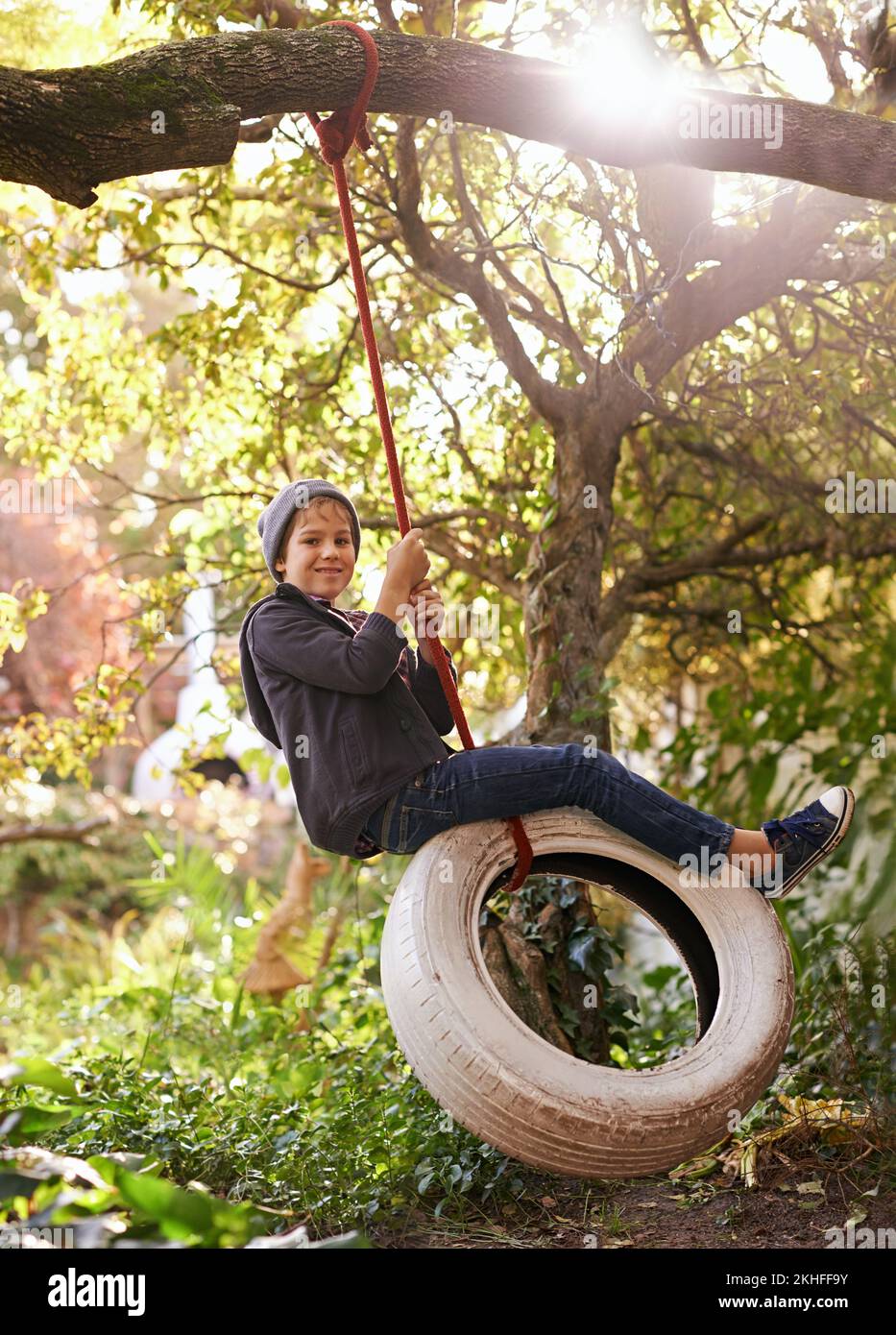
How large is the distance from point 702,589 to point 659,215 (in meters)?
2.83

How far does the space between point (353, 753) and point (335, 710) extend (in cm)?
11

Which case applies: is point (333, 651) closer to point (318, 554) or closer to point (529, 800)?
point (318, 554)

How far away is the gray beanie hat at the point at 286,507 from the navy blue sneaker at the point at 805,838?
4.27 feet

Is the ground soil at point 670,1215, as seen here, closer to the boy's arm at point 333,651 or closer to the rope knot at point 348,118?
the boy's arm at point 333,651

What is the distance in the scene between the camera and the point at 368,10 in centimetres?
424

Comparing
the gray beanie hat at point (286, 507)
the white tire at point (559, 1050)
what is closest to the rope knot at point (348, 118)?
the gray beanie hat at point (286, 507)

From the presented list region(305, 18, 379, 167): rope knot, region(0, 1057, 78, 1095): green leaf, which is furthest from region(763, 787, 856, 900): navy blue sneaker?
region(305, 18, 379, 167): rope knot

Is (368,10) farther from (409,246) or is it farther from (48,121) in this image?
(48,121)

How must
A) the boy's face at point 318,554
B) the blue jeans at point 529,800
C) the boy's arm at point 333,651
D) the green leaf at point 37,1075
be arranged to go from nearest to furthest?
1. the green leaf at point 37,1075
2. the boy's arm at point 333,651
3. the blue jeans at point 529,800
4. the boy's face at point 318,554

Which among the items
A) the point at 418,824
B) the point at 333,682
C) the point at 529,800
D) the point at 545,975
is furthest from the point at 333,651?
the point at 545,975

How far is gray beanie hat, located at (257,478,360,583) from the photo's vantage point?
3143mm

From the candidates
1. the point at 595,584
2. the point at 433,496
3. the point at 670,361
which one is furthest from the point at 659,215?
the point at 433,496

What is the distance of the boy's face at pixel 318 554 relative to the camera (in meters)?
3.13

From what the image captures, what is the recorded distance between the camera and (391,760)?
297 centimetres
